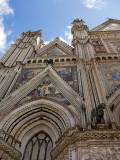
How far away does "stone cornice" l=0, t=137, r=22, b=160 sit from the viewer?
559 cm

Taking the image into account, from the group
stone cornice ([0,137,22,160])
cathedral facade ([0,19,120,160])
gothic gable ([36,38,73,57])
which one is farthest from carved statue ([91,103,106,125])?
gothic gable ([36,38,73,57])

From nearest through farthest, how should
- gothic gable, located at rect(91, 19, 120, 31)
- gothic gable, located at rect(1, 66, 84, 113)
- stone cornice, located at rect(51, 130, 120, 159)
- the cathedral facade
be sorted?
1. stone cornice, located at rect(51, 130, 120, 159)
2. the cathedral facade
3. gothic gable, located at rect(1, 66, 84, 113)
4. gothic gable, located at rect(91, 19, 120, 31)

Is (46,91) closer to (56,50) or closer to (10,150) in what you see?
(10,150)

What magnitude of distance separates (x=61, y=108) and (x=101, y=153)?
9.05 ft

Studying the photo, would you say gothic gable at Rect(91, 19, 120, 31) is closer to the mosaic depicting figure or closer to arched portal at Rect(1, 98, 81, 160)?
the mosaic depicting figure

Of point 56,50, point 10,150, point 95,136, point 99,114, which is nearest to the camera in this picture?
point 95,136

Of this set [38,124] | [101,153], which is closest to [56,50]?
[38,124]

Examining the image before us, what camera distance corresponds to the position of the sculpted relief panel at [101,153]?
4477 millimetres

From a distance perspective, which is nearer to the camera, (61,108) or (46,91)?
(61,108)

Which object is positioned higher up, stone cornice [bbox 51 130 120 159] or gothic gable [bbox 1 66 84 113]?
gothic gable [bbox 1 66 84 113]

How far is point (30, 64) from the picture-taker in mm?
11195

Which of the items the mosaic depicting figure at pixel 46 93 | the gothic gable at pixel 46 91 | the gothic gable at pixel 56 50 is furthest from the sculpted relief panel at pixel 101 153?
the gothic gable at pixel 56 50

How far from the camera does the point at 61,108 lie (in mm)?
6898

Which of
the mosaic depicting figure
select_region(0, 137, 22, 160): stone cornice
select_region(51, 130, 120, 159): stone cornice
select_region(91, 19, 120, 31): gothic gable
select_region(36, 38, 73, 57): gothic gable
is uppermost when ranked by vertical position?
select_region(91, 19, 120, 31): gothic gable
